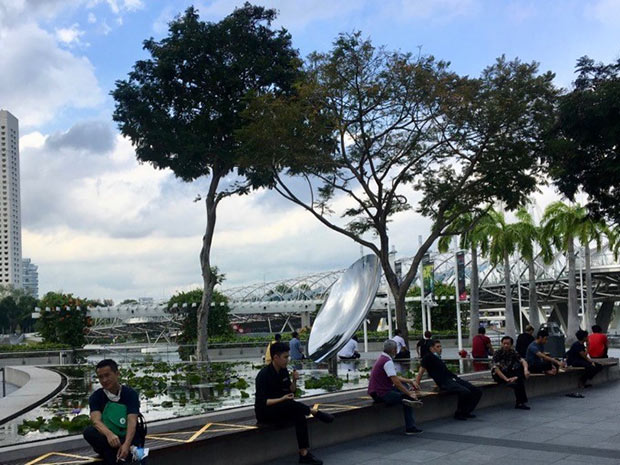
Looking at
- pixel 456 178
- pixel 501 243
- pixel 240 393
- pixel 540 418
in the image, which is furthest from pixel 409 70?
pixel 501 243

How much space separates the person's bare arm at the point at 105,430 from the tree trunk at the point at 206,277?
87.4 ft

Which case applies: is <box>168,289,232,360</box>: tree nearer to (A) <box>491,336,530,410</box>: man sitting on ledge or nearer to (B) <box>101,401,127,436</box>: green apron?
(A) <box>491,336,530,410</box>: man sitting on ledge

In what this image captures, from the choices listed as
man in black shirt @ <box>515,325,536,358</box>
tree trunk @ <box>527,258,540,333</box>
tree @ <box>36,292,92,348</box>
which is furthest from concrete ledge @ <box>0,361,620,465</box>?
tree trunk @ <box>527,258,540,333</box>

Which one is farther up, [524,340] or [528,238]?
[528,238]

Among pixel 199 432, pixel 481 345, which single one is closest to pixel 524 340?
pixel 481 345

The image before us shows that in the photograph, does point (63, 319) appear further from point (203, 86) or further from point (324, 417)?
point (324, 417)

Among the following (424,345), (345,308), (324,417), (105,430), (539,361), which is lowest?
(324,417)

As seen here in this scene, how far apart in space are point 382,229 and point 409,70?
542 cm

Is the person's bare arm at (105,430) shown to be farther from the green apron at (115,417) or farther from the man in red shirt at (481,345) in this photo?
the man in red shirt at (481,345)

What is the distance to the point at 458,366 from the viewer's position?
73.2 ft

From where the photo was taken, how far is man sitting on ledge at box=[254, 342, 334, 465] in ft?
32.0

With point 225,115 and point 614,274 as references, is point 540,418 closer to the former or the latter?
point 225,115

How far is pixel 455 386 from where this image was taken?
43.6 ft

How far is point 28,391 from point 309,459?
12.2 meters
